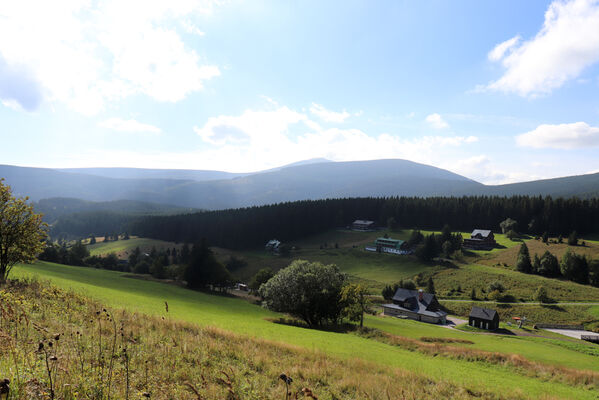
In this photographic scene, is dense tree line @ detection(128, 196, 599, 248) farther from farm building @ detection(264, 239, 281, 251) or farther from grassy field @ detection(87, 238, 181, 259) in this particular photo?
grassy field @ detection(87, 238, 181, 259)

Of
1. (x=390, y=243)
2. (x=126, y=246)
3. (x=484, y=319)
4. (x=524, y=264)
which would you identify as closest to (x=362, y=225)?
(x=390, y=243)

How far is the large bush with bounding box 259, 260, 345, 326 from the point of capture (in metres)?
39.6

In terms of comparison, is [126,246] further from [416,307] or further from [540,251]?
[540,251]

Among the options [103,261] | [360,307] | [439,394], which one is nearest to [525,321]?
[360,307]

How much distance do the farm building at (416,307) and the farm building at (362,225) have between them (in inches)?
A: 3225

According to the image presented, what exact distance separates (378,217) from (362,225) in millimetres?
14827

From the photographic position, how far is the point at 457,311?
244ft

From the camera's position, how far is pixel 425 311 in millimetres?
68500

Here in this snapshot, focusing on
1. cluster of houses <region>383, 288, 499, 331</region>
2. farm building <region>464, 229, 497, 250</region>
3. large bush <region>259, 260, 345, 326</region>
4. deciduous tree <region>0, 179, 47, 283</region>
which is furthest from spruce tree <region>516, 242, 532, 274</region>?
deciduous tree <region>0, 179, 47, 283</region>

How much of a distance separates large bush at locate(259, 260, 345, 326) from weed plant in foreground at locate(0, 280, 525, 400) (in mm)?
24588

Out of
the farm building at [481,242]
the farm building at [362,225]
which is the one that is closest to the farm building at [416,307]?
the farm building at [481,242]

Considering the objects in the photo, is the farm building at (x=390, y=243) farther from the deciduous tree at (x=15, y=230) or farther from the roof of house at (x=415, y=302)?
the deciduous tree at (x=15, y=230)

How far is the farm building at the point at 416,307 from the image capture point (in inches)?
2645

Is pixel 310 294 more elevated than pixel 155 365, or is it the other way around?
pixel 155 365
